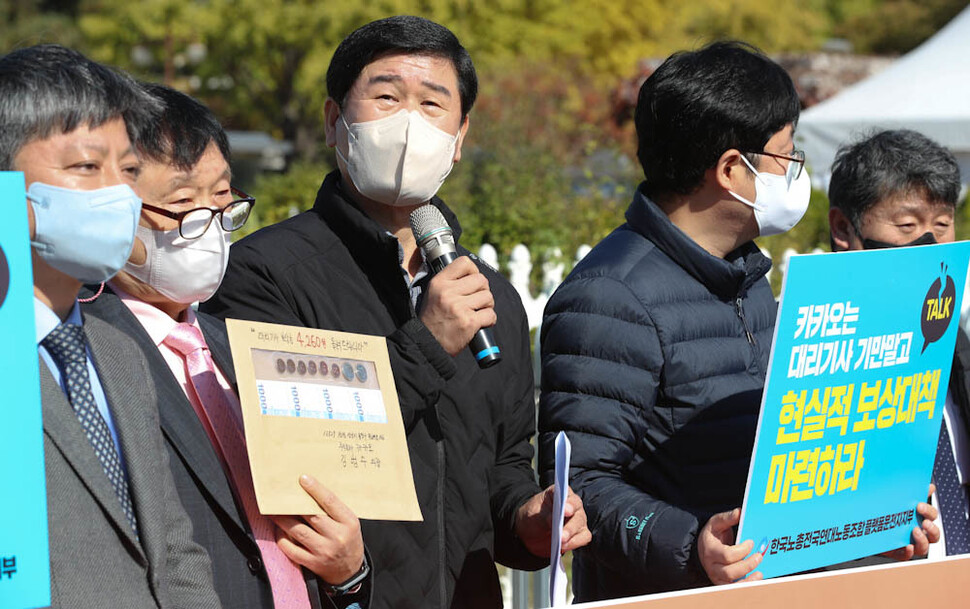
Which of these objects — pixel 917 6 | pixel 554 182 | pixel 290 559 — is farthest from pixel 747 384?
pixel 917 6

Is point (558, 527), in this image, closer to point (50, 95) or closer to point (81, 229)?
point (81, 229)

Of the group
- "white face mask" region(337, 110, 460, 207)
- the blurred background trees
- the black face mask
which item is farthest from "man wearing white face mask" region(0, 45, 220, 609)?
the blurred background trees

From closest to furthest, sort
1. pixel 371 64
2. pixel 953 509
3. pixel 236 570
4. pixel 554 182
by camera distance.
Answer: pixel 236 570 < pixel 371 64 < pixel 953 509 < pixel 554 182

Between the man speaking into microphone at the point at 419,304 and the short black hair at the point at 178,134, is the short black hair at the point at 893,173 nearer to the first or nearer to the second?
the man speaking into microphone at the point at 419,304

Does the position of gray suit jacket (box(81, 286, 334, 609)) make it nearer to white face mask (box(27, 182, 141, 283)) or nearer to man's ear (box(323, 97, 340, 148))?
white face mask (box(27, 182, 141, 283))

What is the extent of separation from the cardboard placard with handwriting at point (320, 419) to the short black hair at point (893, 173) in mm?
2002

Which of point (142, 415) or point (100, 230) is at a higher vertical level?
point (100, 230)

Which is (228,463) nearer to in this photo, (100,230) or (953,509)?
(100,230)

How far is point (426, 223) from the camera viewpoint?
283 centimetres

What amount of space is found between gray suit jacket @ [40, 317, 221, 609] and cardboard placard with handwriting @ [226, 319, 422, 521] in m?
0.18

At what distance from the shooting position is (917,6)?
4900 cm

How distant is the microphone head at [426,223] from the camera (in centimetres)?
279

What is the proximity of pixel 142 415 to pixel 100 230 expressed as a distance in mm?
362

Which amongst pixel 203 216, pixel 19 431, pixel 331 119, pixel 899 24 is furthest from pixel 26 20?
pixel 19 431
